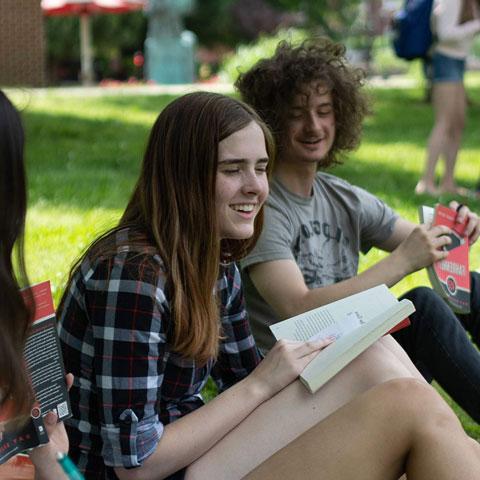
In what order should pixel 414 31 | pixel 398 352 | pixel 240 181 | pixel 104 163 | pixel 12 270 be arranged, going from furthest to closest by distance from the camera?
pixel 104 163 → pixel 414 31 → pixel 398 352 → pixel 240 181 → pixel 12 270

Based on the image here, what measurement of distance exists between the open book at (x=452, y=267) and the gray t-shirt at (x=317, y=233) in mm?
239

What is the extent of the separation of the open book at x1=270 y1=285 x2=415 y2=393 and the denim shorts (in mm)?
4436

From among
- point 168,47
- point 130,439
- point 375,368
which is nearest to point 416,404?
point 375,368

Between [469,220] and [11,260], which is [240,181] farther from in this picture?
[469,220]

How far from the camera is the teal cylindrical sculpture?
18531mm

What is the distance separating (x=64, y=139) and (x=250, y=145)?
21.0 ft

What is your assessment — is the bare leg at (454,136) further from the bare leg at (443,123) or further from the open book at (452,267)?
the open book at (452,267)

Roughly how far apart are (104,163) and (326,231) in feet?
15.4

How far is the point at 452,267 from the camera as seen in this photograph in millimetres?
3143

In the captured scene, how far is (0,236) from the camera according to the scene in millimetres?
1752

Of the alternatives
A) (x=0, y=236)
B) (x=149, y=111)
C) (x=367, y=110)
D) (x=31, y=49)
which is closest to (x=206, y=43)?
(x=31, y=49)

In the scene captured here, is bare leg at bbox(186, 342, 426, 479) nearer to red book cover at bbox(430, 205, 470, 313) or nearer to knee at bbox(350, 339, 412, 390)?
knee at bbox(350, 339, 412, 390)

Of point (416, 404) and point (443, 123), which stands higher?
point (416, 404)

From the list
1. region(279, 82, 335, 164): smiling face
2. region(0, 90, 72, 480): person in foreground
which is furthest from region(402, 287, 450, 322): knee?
region(0, 90, 72, 480): person in foreground
